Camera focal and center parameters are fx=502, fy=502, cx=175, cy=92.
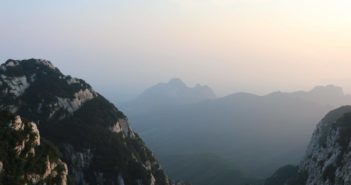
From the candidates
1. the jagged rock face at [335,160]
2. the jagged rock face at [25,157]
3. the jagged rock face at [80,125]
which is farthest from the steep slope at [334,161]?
the jagged rock face at [25,157]

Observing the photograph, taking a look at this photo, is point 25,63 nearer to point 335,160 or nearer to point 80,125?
point 80,125

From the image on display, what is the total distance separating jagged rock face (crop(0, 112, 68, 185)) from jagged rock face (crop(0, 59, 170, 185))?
3333 centimetres

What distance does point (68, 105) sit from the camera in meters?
140

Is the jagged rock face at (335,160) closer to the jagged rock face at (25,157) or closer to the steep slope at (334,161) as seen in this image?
the steep slope at (334,161)

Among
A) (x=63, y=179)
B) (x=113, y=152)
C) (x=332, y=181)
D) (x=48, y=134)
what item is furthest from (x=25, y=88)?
(x=332, y=181)

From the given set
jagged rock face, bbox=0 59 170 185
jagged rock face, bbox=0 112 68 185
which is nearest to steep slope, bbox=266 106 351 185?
jagged rock face, bbox=0 59 170 185

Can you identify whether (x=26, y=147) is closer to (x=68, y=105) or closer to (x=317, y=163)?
(x=68, y=105)

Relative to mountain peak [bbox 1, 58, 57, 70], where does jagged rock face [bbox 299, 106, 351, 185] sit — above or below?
below

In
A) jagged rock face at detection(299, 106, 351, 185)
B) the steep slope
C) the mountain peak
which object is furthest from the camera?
the mountain peak

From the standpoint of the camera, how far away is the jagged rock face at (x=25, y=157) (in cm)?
7231

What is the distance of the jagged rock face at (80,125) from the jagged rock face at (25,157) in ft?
109

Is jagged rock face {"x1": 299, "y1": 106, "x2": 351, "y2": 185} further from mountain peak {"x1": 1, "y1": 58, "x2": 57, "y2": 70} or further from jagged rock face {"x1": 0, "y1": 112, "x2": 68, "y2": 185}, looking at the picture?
mountain peak {"x1": 1, "y1": 58, "x2": 57, "y2": 70}

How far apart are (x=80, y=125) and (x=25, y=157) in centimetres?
5699

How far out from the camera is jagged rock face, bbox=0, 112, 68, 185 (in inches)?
2847
